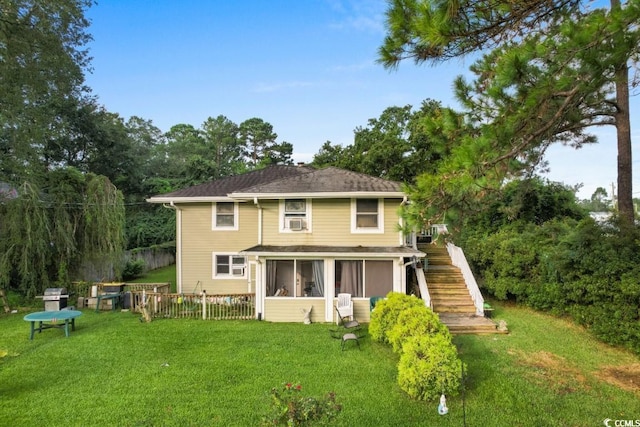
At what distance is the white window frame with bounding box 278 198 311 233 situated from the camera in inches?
468

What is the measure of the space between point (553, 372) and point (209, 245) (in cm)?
1183

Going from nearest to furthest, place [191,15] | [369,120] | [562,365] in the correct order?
[562,365], [191,15], [369,120]

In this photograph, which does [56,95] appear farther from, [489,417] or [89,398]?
[489,417]

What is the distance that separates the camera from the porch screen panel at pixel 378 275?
11.1 meters

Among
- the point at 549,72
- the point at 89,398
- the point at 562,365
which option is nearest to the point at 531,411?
the point at 562,365

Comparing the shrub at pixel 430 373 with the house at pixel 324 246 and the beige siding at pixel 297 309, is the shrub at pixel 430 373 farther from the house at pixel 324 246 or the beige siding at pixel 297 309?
the beige siding at pixel 297 309

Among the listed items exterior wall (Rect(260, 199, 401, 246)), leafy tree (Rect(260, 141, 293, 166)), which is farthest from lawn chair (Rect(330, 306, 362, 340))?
leafy tree (Rect(260, 141, 293, 166))

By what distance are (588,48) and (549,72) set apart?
0.42 m

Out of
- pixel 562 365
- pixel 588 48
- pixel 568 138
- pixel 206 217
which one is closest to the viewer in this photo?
pixel 588 48

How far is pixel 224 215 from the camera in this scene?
1391 cm

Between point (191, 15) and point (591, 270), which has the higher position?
point (191, 15)

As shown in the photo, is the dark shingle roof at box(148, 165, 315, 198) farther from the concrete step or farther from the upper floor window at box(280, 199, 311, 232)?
the concrete step

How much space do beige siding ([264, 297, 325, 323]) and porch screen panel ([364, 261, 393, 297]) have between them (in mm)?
1699

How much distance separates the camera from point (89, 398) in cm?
584
